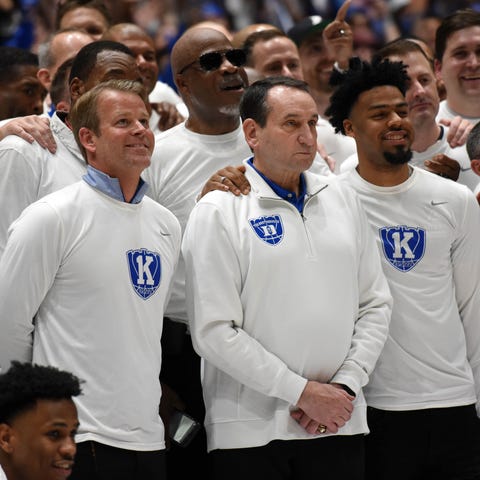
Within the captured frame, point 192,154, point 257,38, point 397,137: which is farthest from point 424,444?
point 257,38

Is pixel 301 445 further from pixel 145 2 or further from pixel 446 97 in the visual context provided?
pixel 145 2

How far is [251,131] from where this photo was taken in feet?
15.8

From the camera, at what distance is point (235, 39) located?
23.0ft

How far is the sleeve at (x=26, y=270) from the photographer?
4.09 metres

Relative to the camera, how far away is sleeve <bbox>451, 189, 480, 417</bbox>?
4.91 m

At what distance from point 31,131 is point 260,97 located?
38.1 inches

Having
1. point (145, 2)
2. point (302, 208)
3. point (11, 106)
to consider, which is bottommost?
point (302, 208)

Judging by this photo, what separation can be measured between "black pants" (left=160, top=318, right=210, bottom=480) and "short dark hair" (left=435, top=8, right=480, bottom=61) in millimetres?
2553

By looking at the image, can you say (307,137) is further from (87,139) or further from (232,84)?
(87,139)

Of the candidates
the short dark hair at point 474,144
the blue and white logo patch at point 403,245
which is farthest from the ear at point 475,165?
the blue and white logo patch at point 403,245

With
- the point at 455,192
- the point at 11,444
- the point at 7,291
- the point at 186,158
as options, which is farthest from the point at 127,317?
the point at 455,192

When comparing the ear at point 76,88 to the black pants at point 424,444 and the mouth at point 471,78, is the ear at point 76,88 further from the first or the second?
the mouth at point 471,78

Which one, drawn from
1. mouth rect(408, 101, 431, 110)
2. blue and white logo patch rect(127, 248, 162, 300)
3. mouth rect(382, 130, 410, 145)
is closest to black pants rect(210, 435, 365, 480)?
blue and white logo patch rect(127, 248, 162, 300)

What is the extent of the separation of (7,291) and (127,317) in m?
0.44
